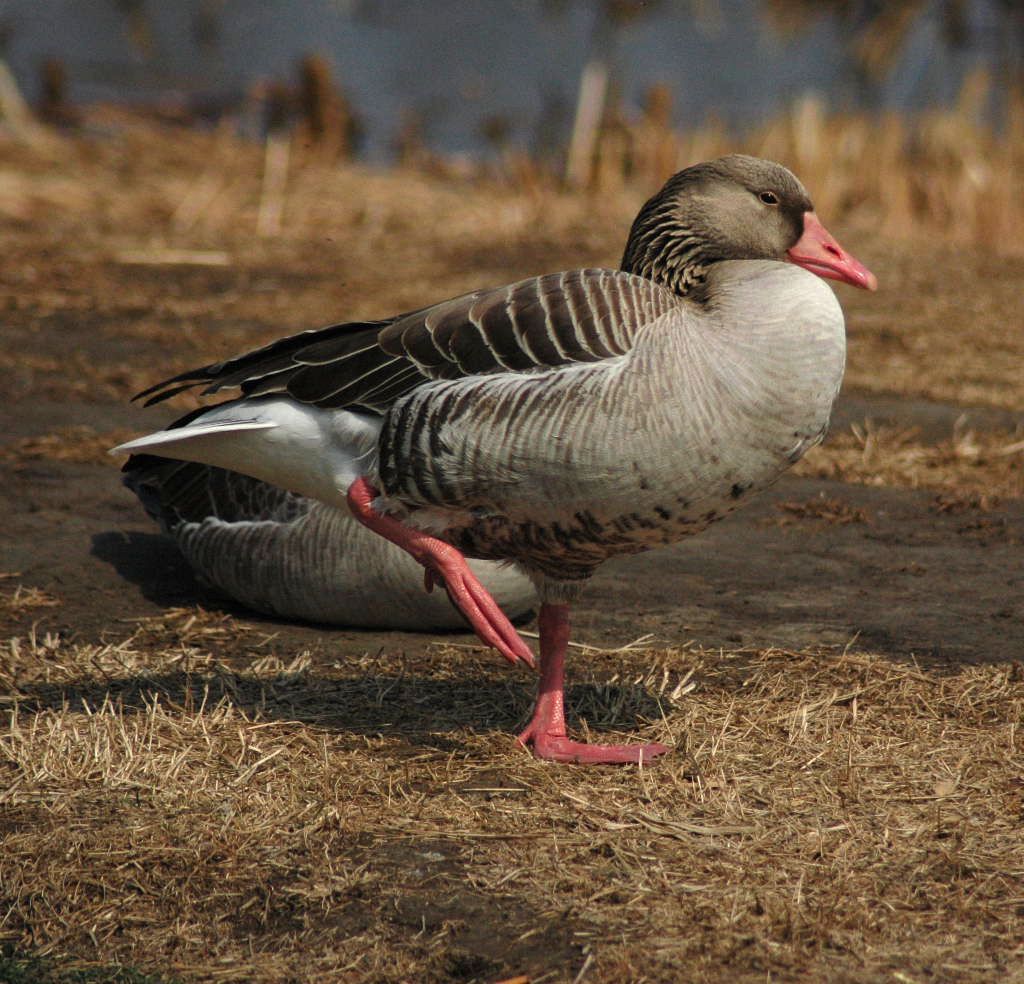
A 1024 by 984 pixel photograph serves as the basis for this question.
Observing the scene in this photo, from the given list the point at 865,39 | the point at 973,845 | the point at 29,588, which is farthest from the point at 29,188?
the point at 973,845

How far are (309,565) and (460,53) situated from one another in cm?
1711

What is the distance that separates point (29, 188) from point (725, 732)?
37.5 feet

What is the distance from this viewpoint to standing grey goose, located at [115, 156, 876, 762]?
3857mm

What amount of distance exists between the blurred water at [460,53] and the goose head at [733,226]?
45.6 ft

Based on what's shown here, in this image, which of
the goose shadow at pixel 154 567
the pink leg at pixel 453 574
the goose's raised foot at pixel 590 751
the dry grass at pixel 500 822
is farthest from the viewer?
the goose shadow at pixel 154 567

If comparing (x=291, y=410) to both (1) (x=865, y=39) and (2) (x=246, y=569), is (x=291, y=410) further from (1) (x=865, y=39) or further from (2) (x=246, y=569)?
(1) (x=865, y=39)

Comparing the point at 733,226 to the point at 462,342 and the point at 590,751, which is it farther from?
the point at 590,751

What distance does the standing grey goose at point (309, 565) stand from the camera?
5.43m

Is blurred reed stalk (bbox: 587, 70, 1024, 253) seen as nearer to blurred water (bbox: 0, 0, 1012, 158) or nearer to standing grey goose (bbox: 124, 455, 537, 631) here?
blurred water (bbox: 0, 0, 1012, 158)

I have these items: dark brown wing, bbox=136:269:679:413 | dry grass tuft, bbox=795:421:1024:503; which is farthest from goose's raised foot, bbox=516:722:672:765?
dry grass tuft, bbox=795:421:1024:503

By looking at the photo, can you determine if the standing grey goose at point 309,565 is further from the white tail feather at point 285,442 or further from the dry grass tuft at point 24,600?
the white tail feather at point 285,442

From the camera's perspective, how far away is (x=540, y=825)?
154 inches

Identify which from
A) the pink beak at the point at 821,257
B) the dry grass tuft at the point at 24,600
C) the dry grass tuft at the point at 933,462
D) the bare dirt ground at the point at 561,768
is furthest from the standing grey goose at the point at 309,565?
the dry grass tuft at the point at 933,462

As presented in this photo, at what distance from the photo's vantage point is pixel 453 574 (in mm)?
4156
